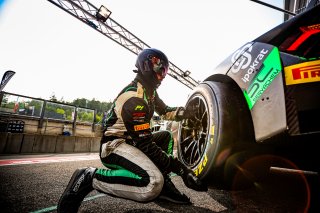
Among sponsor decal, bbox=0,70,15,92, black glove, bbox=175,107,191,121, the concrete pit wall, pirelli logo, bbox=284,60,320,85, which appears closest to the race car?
pirelli logo, bbox=284,60,320,85

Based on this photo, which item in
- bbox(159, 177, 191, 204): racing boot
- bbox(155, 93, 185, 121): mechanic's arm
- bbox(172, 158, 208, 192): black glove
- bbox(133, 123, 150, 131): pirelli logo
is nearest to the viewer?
bbox(172, 158, 208, 192): black glove

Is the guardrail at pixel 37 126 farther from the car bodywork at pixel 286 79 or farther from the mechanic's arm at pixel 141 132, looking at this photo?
the car bodywork at pixel 286 79

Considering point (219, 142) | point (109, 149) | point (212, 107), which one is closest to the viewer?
point (219, 142)

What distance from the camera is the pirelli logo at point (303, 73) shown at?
36.7 inches

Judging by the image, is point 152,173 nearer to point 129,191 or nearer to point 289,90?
point 129,191

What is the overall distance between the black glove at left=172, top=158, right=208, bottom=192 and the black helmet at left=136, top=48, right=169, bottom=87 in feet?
2.64

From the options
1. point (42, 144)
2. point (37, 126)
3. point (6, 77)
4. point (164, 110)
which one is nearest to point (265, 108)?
point (164, 110)

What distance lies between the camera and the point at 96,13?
435 inches

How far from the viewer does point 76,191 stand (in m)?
1.41

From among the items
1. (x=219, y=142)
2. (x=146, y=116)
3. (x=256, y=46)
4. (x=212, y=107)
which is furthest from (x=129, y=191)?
(x=256, y=46)

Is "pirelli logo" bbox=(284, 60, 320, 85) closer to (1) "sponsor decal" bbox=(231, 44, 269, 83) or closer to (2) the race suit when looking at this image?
(1) "sponsor decal" bbox=(231, 44, 269, 83)

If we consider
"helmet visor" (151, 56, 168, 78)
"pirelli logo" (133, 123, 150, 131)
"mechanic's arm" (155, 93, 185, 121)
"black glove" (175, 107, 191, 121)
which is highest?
"helmet visor" (151, 56, 168, 78)

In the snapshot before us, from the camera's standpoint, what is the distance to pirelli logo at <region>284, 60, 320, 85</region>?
93cm

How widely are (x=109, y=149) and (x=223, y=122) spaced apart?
93cm
